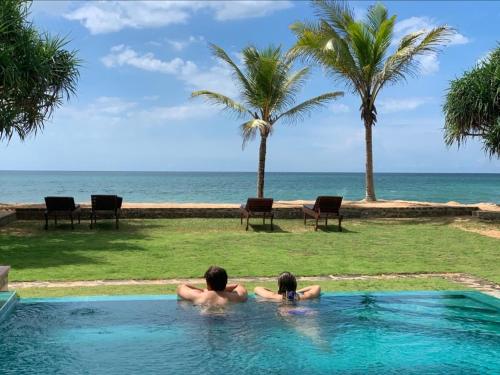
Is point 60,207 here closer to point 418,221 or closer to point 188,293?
point 188,293

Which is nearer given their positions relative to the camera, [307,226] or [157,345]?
[157,345]

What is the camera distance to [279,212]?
16859mm

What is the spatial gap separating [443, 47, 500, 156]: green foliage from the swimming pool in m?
12.2

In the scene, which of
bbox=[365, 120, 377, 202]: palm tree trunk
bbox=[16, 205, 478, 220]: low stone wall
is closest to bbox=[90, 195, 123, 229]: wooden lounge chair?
bbox=[16, 205, 478, 220]: low stone wall

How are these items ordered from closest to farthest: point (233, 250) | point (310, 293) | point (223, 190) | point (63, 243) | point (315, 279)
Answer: point (310, 293), point (315, 279), point (233, 250), point (63, 243), point (223, 190)

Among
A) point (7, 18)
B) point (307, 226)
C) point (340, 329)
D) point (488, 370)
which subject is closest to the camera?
point (488, 370)

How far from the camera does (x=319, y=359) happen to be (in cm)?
525

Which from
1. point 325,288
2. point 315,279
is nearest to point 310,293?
point 325,288

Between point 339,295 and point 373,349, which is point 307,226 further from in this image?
point 373,349

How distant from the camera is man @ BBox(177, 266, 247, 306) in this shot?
643 centimetres

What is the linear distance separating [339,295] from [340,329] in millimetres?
912

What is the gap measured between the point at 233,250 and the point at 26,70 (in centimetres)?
772

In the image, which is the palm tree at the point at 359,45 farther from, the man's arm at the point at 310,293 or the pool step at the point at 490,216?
the man's arm at the point at 310,293

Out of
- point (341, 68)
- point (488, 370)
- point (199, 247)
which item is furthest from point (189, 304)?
point (341, 68)
